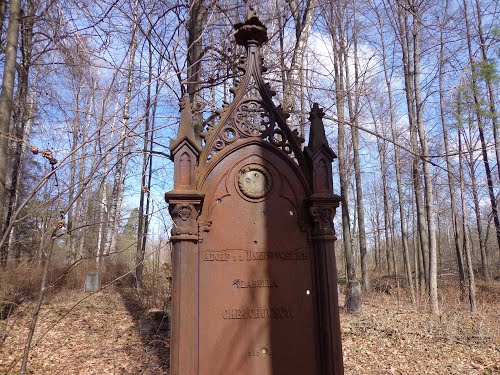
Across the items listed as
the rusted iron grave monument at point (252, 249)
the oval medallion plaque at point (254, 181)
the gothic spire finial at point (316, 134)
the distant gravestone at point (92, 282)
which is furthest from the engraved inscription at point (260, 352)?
the distant gravestone at point (92, 282)

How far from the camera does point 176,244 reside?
3.50m

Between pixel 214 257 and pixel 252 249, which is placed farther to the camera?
pixel 252 249

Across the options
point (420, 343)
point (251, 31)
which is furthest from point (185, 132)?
point (420, 343)

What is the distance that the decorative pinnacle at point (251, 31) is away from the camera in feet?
14.2

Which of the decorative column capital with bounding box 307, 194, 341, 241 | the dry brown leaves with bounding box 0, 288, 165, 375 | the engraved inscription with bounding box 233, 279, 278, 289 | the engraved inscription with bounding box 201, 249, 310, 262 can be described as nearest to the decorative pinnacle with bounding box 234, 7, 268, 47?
the decorative column capital with bounding box 307, 194, 341, 241

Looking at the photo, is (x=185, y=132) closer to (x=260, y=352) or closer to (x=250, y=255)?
(x=250, y=255)

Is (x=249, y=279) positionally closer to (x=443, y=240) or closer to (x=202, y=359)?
(x=202, y=359)

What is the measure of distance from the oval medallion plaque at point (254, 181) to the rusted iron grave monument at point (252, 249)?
0.4 inches

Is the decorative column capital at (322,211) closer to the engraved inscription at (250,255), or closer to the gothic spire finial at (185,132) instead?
the engraved inscription at (250,255)

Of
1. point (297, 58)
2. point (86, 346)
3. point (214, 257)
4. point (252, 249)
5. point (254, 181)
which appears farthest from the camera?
point (86, 346)

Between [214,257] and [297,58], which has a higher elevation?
[297,58]

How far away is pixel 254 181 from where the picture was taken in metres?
3.92

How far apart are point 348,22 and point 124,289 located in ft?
45.3

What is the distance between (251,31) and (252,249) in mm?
2550
